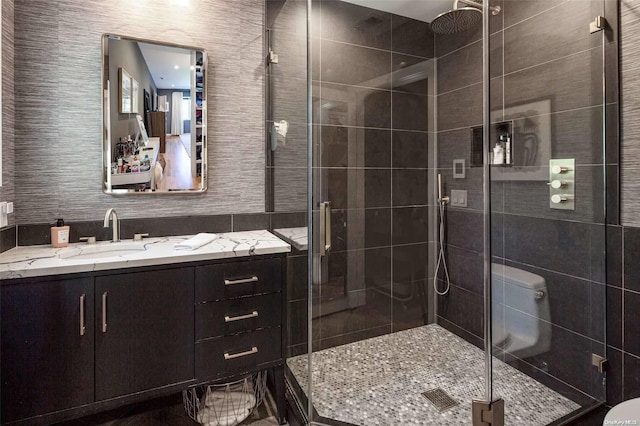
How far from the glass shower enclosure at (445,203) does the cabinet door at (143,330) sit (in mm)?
558

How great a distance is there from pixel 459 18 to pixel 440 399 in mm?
2340

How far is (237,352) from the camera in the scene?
1.64 metres

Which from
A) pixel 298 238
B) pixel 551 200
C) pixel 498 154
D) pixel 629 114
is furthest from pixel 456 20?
Answer: pixel 298 238

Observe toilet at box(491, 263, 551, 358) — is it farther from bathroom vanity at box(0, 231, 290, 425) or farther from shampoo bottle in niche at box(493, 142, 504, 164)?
bathroom vanity at box(0, 231, 290, 425)

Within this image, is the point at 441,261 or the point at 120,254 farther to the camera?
the point at 441,261

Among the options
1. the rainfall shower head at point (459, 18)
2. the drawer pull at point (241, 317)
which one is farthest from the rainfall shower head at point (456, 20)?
the drawer pull at point (241, 317)

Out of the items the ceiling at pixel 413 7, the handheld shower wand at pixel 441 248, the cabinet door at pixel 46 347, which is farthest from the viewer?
the handheld shower wand at pixel 441 248

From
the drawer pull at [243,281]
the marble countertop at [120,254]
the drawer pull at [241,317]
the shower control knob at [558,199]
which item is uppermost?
the shower control knob at [558,199]

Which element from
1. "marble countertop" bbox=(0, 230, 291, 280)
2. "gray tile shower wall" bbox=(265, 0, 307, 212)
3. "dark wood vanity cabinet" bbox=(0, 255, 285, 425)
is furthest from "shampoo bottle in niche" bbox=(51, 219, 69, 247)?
"gray tile shower wall" bbox=(265, 0, 307, 212)

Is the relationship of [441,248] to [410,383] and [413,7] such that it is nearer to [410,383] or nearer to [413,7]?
[410,383]

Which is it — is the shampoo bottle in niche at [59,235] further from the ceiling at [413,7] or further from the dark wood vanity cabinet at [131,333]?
the ceiling at [413,7]

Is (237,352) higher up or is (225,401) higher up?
(237,352)

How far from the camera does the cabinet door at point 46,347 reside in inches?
49.9

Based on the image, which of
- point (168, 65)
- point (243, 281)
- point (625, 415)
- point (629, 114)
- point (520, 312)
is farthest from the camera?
point (168, 65)
